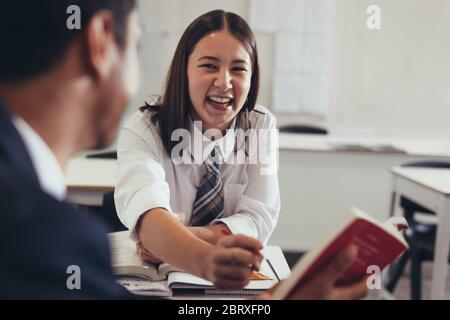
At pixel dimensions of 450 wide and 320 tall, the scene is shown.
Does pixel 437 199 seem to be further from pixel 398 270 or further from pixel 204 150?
pixel 204 150

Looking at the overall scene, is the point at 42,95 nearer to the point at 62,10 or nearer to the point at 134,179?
the point at 62,10

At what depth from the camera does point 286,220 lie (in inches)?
139

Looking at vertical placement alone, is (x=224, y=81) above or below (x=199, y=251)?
above

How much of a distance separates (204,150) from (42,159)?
82cm

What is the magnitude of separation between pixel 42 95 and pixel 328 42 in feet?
10.5

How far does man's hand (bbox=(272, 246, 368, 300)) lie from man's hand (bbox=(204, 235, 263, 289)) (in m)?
0.08

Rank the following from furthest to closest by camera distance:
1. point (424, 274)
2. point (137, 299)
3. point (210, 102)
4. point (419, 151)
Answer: point (419, 151)
point (424, 274)
point (210, 102)
point (137, 299)

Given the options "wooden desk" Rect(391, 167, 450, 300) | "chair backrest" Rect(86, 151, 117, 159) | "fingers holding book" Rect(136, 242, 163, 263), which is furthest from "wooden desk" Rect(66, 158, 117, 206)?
"wooden desk" Rect(391, 167, 450, 300)

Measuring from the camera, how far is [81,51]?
0.55 metres

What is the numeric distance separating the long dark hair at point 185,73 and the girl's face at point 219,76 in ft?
0.05

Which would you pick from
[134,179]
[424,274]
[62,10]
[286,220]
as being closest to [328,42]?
[286,220]

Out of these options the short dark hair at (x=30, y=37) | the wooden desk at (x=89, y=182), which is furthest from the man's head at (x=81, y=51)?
the wooden desk at (x=89, y=182)

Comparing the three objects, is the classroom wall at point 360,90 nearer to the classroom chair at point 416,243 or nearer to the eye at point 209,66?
the classroom chair at point 416,243

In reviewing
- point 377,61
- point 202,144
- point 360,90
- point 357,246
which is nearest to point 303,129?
point 360,90
